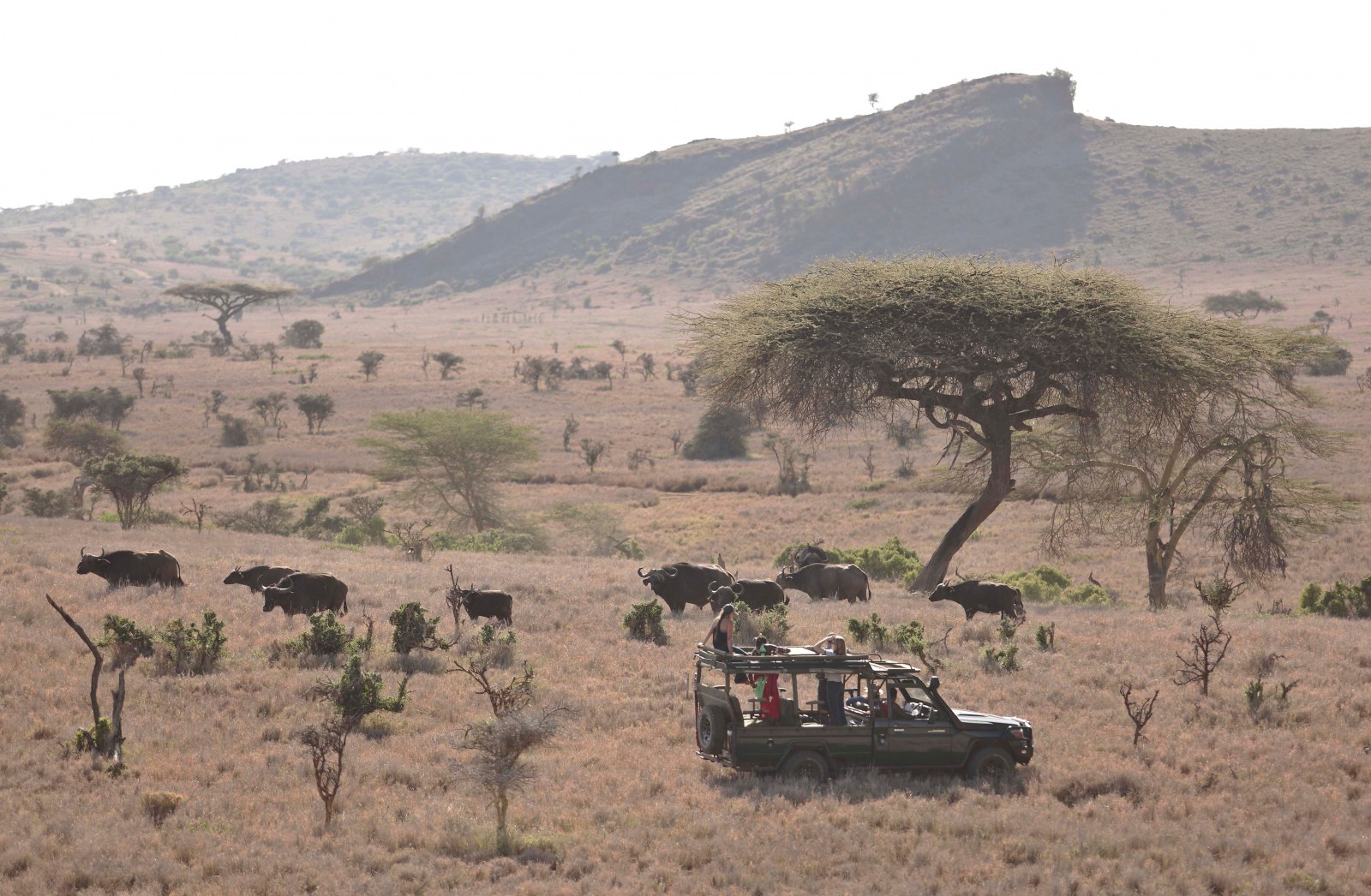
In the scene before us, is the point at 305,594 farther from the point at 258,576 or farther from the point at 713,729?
the point at 713,729

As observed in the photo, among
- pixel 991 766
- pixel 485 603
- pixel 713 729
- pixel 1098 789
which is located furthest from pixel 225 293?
pixel 1098 789

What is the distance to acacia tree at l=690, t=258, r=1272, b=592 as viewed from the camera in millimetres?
27062

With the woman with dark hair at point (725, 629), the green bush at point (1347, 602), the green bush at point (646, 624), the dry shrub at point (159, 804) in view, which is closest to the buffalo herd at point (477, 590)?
the green bush at point (646, 624)

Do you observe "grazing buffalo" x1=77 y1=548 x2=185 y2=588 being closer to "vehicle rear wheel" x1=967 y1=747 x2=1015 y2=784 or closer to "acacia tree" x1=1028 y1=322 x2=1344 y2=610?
"vehicle rear wheel" x1=967 y1=747 x2=1015 y2=784

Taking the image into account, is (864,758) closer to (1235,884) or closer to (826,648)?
(826,648)

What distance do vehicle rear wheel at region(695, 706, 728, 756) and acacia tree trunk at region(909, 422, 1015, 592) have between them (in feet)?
50.7

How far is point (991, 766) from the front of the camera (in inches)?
535

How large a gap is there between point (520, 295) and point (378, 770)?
620 ft

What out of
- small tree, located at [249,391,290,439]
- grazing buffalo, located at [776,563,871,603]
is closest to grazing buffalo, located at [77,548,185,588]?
grazing buffalo, located at [776,563,871,603]

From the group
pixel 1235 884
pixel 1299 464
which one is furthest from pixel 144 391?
pixel 1235 884

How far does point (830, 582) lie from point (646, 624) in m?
7.40

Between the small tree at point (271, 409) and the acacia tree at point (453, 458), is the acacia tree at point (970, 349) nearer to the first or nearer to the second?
the acacia tree at point (453, 458)

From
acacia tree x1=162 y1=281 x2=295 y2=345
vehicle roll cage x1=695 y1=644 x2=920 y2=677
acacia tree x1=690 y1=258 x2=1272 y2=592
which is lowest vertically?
vehicle roll cage x1=695 y1=644 x2=920 y2=677

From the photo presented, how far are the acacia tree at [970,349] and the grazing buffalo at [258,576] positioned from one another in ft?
37.8
